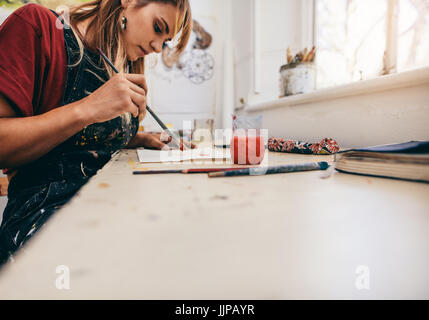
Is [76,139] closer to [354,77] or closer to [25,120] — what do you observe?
[25,120]

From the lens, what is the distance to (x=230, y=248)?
163 millimetres

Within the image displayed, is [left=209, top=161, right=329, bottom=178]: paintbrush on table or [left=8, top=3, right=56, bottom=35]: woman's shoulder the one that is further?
[left=8, top=3, right=56, bottom=35]: woman's shoulder

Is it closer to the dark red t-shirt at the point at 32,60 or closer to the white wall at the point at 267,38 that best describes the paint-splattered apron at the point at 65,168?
the dark red t-shirt at the point at 32,60

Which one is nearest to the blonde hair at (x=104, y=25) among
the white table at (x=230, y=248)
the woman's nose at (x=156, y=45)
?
the woman's nose at (x=156, y=45)

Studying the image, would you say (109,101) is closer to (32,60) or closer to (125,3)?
(32,60)

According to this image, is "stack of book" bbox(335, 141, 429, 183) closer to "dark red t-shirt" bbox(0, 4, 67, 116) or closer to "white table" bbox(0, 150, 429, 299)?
"white table" bbox(0, 150, 429, 299)

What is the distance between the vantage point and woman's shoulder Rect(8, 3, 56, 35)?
1.88ft

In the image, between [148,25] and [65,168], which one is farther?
[148,25]

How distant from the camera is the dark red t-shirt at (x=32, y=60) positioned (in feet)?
1.69

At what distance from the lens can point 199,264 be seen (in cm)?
14

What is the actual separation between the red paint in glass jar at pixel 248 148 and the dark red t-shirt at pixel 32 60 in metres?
0.51

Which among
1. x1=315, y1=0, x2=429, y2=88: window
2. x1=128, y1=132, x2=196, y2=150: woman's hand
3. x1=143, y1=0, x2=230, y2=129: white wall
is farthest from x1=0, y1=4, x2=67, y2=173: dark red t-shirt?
x1=143, y1=0, x2=230, y2=129: white wall

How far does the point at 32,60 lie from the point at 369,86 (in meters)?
0.96

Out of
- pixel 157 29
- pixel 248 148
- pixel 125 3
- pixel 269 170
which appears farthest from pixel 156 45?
Result: pixel 269 170
